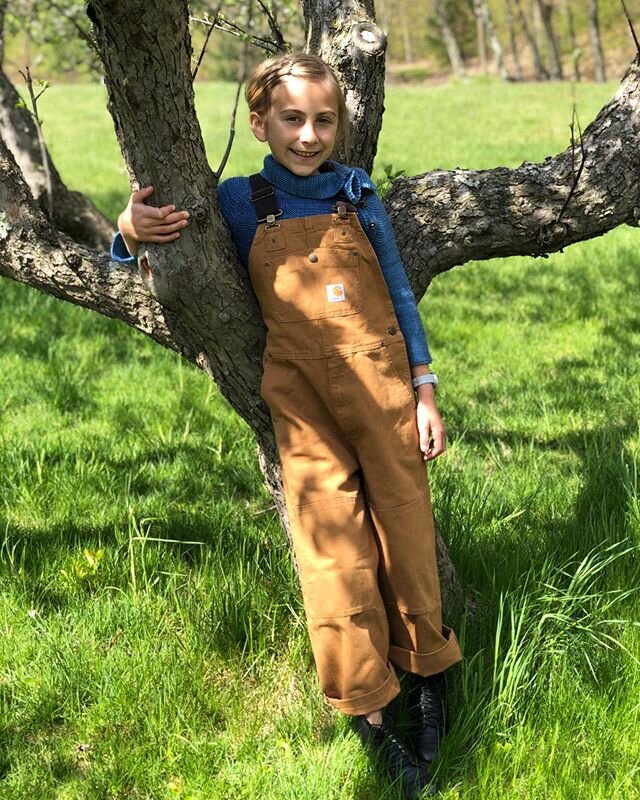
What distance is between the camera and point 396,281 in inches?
91.0

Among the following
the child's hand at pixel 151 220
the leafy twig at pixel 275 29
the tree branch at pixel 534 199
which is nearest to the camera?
the child's hand at pixel 151 220

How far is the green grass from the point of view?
2.23 metres

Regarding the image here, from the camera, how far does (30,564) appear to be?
3023 millimetres

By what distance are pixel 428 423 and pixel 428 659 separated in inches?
26.2

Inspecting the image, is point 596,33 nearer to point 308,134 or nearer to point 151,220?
point 308,134

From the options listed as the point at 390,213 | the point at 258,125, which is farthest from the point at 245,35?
the point at 390,213

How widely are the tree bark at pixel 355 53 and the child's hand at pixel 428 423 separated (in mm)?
798

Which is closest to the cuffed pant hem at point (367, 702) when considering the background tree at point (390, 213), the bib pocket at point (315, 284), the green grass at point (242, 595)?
the green grass at point (242, 595)

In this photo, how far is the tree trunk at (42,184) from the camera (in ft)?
20.9

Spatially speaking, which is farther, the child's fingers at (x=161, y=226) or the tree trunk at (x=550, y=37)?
the tree trunk at (x=550, y=37)

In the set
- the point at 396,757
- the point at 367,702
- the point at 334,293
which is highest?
the point at 334,293

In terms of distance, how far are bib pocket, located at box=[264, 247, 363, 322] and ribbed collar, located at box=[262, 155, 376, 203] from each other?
166 mm

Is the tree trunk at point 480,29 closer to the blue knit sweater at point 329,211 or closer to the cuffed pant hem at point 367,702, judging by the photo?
the blue knit sweater at point 329,211

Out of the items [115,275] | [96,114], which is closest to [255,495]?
[115,275]
